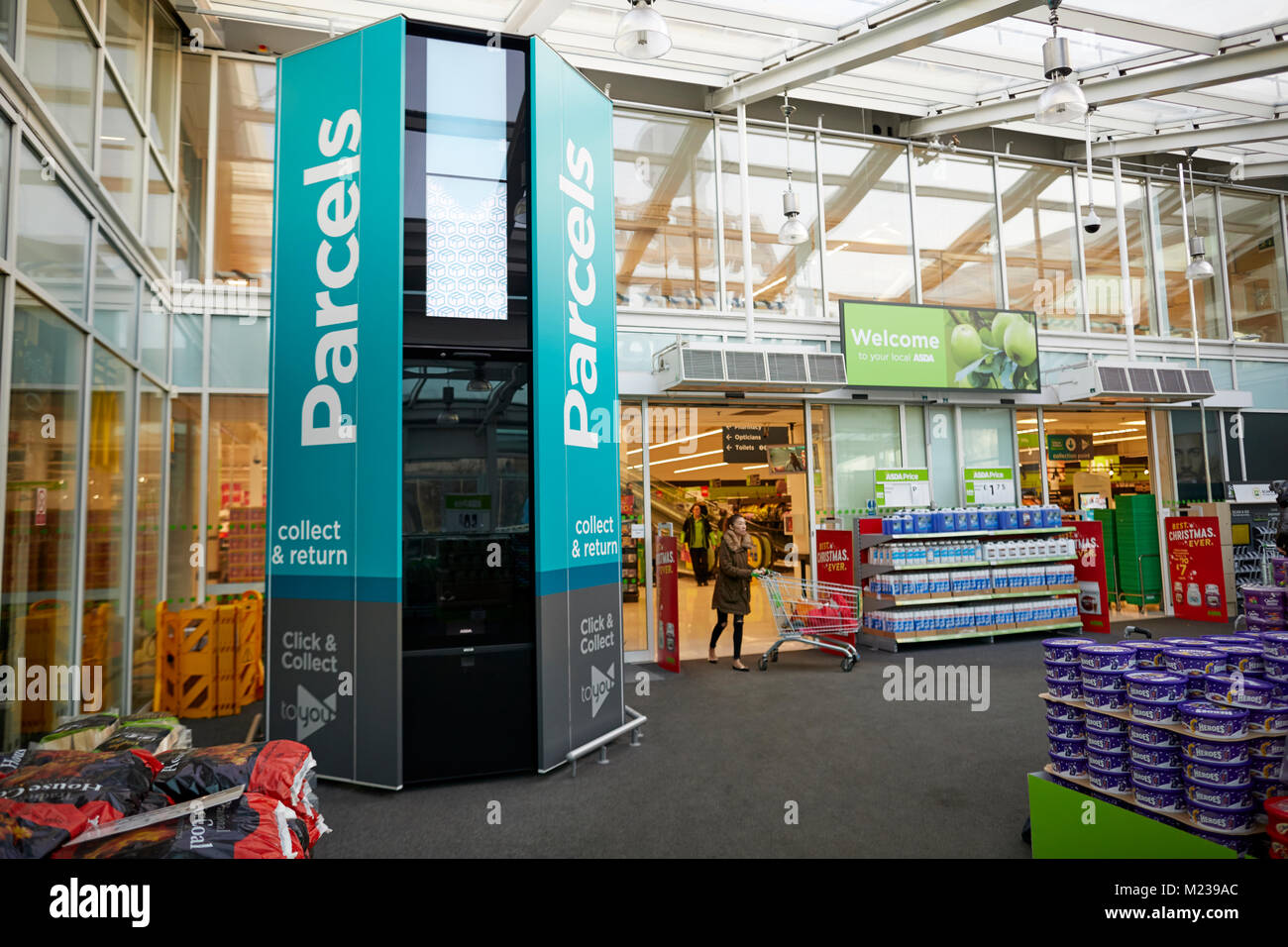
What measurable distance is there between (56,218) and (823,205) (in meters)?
8.39

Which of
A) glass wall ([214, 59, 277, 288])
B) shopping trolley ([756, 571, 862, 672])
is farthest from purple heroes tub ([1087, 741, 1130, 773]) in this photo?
glass wall ([214, 59, 277, 288])

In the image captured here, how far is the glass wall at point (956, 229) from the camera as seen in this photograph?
33.4ft

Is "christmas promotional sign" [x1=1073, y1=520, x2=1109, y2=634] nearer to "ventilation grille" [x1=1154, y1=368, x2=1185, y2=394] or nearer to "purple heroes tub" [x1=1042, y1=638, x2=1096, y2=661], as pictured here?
"ventilation grille" [x1=1154, y1=368, x2=1185, y2=394]

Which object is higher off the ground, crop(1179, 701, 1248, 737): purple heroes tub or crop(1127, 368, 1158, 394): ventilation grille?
crop(1127, 368, 1158, 394): ventilation grille

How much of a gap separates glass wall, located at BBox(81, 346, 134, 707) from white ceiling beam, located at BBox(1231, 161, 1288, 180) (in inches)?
578

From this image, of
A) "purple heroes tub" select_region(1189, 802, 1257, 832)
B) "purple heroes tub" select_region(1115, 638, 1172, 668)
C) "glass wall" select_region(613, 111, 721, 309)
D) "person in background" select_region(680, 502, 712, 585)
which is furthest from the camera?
"person in background" select_region(680, 502, 712, 585)

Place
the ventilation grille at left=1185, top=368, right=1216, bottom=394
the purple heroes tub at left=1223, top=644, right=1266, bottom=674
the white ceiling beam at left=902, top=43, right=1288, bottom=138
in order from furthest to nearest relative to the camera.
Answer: the ventilation grille at left=1185, top=368, right=1216, bottom=394
the white ceiling beam at left=902, top=43, right=1288, bottom=138
the purple heroes tub at left=1223, top=644, right=1266, bottom=674

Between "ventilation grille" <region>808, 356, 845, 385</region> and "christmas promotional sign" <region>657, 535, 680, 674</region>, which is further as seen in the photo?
"ventilation grille" <region>808, 356, 845, 385</region>

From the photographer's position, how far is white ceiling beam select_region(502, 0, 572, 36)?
6473 millimetres

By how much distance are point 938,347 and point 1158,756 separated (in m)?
7.71

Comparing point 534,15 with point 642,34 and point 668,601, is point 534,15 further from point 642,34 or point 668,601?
point 668,601
